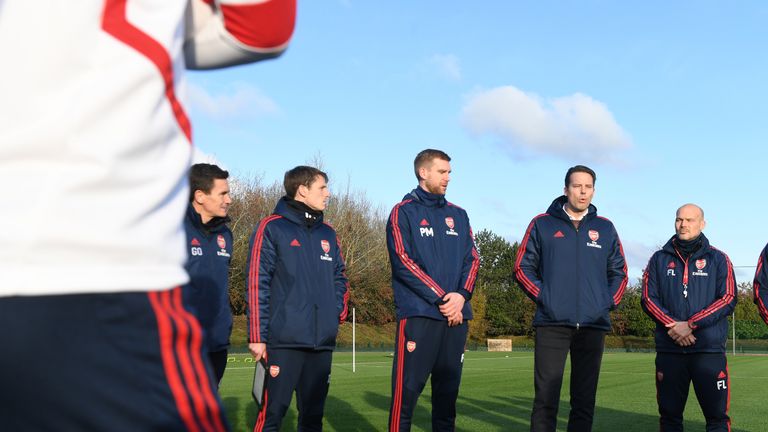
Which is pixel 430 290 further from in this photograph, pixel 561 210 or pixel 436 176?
pixel 561 210

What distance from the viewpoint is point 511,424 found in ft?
35.1

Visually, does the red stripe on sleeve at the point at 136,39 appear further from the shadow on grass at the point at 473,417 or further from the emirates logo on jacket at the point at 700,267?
the shadow on grass at the point at 473,417

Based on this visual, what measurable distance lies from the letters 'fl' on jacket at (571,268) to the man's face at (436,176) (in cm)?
108

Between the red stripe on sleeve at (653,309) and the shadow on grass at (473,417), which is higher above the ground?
the red stripe on sleeve at (653,309)

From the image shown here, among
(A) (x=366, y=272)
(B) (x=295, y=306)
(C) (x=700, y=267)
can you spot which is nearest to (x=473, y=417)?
(C) (x=700, y=267)

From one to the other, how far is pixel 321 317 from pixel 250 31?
5.02 meters

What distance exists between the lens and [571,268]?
7.76m

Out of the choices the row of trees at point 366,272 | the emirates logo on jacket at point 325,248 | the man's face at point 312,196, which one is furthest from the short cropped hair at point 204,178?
the row of trees at point 366,272

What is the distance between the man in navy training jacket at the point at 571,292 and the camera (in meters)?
7.65

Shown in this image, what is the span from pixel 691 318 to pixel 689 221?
0.93m

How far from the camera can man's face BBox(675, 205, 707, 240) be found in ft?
27.6

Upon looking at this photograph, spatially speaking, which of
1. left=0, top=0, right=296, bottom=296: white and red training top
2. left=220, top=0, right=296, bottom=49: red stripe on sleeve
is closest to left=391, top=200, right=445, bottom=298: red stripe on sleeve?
left=220, top=0, right=296, bottom=49: red stripe on sleeve

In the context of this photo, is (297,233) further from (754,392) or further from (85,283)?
(754,392)

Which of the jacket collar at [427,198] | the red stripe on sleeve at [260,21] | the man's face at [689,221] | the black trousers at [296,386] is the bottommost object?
the black trousers at [296,386]
